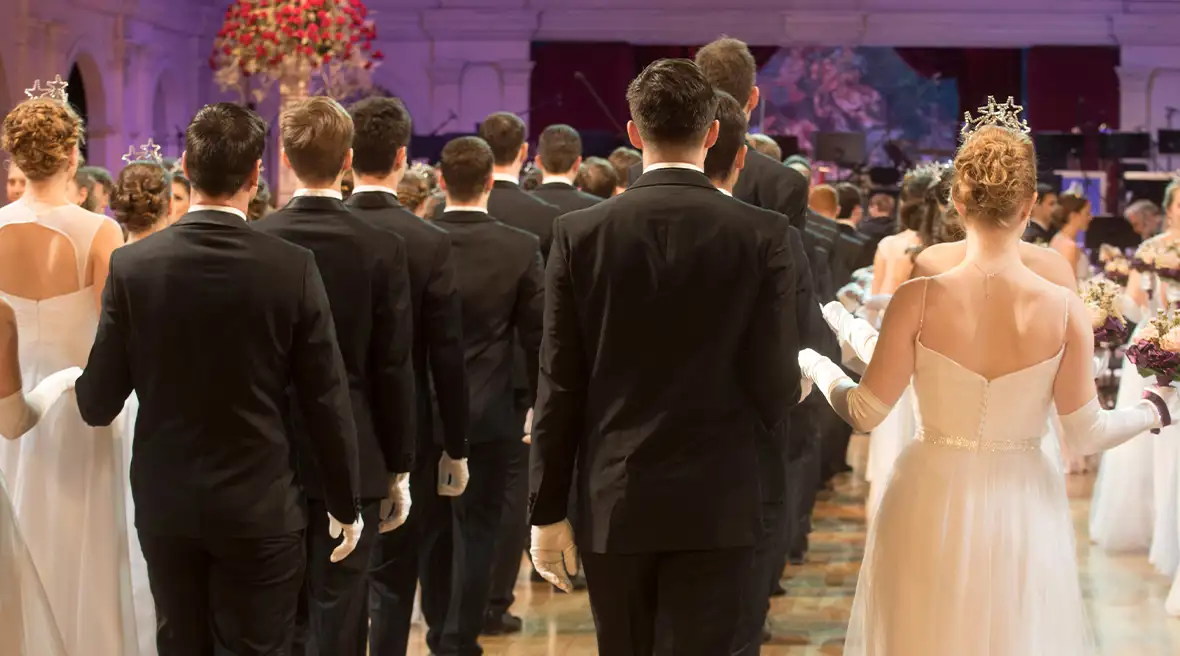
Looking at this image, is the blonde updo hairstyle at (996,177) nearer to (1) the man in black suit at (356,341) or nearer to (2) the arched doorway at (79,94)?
(1) the man in black suit at (356,341)

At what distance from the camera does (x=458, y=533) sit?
5281 mm

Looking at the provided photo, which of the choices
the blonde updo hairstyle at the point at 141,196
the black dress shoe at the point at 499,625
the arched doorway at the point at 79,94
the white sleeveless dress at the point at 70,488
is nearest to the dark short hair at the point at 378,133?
the blonde updo hairstyle at the point at 141,196

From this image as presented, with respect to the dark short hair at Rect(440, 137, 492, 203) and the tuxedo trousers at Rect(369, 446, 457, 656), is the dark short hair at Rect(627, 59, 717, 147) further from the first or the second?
the dark short hair at Rect(440, 137, 492, 203)

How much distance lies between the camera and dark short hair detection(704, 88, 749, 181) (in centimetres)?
368

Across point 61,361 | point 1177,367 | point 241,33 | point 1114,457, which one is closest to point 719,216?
point 1177,367

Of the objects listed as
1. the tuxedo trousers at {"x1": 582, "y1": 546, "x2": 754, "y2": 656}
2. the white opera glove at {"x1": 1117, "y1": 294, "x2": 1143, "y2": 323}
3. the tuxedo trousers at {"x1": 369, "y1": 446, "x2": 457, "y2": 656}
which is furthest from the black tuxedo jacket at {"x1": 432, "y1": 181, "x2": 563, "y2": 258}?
the tuxedo trousers at {"x1": 582, "y1": 546, "x2": 754, "y2": 656}

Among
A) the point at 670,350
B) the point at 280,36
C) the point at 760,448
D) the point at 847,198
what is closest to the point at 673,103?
the point at 670,350

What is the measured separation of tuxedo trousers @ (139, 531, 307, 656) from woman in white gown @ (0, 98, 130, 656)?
1.01 m

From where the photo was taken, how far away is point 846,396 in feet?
11.5

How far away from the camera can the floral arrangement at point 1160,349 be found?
419 centimetres

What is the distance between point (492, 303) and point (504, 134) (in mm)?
1000

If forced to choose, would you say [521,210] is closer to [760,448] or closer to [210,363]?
[760,448]

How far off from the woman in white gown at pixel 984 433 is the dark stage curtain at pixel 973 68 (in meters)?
14.2

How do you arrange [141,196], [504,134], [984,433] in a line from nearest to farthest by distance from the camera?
[984,433] < [141,196] < [504,134]
